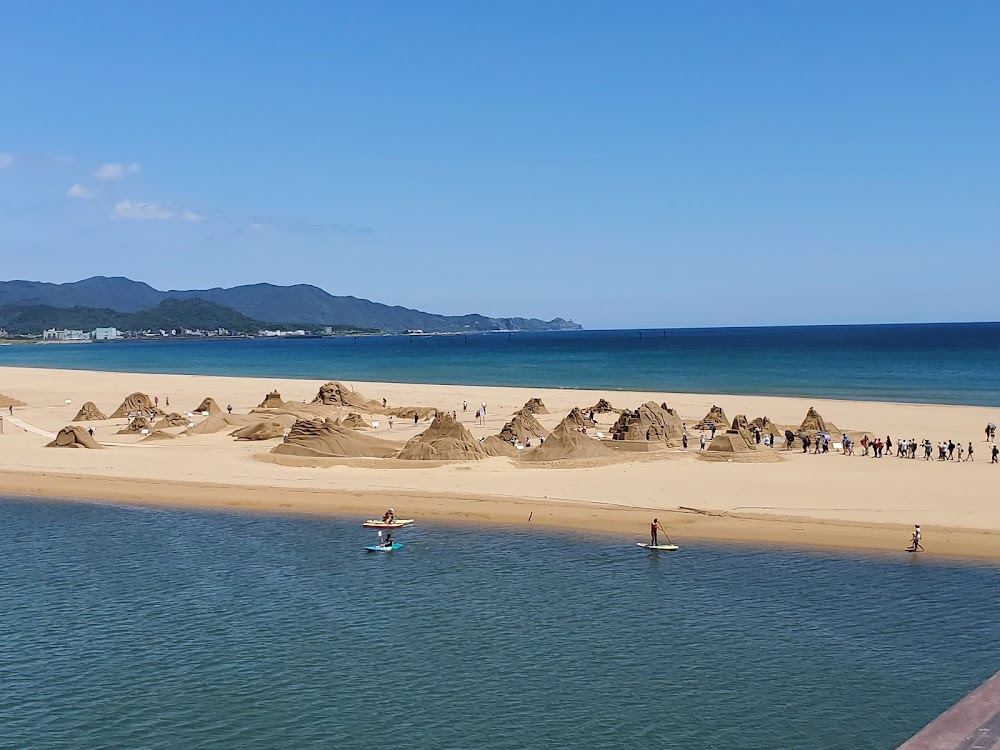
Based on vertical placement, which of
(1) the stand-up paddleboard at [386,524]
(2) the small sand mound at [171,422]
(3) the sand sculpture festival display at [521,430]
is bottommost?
(1) the stand-up paddleboard at [386,524]

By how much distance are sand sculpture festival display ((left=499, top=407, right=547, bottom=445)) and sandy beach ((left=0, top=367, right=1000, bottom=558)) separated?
3220mm

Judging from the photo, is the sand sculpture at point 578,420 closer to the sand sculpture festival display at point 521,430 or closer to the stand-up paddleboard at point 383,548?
the sand sculpture festival display at point 521,430

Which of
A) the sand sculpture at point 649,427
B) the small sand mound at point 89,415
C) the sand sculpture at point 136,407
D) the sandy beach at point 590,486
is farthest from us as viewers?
the sand sculpture at point 136,407

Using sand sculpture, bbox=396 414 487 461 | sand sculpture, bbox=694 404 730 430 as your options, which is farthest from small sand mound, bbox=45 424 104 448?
sand sculpture, bbox=694 404 730 430

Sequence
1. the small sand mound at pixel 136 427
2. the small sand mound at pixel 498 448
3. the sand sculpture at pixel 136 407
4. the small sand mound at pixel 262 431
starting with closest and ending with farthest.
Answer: the small sand mound at pixel 498 448, the small sand mound at pixel 262 431, the small sand mound at pixel 136 427, the sand sculpture at pixel 136 407

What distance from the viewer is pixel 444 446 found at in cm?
4228

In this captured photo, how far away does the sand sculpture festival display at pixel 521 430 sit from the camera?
49.7 m

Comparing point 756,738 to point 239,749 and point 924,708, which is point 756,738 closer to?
point 924,708

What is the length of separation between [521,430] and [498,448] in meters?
7.48

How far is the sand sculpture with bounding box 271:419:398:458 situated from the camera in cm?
4344

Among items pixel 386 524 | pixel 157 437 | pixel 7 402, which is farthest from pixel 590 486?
pixel 7 402

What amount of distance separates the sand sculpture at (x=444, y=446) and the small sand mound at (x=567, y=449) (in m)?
2.46

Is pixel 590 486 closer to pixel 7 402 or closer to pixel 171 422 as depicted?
pixel 171 422

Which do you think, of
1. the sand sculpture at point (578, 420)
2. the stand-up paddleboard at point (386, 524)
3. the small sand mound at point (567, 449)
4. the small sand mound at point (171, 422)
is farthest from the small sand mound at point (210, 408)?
the stand-up paddleboard at point (386, 524)
